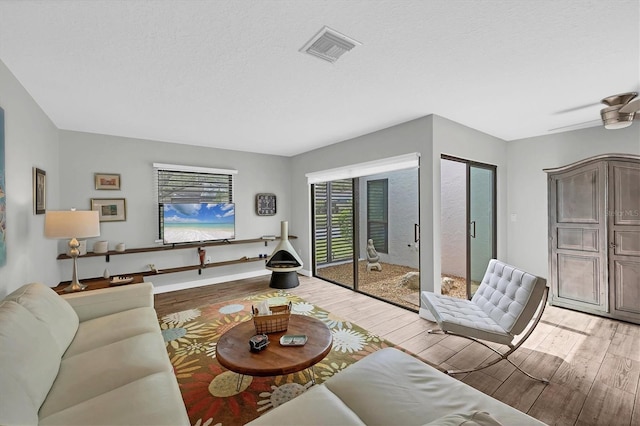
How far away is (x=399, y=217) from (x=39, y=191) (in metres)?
4.86

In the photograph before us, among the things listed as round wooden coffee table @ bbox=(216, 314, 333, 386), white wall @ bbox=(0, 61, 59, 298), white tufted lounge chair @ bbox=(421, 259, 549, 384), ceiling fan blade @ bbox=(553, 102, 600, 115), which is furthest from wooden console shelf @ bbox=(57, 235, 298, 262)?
ceiling fan blade @ bbox=(553, 102, 600, 115)

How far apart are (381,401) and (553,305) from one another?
3.84 m

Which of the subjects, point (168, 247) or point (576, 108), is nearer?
point (576, 108)

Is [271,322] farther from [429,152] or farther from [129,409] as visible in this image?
[429,152]

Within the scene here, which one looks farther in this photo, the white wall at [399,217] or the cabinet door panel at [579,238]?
the white wall at [399,217]

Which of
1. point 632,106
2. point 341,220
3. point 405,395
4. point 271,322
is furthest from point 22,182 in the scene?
point 632,106

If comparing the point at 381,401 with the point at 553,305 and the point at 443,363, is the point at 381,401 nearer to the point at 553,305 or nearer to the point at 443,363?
the point at 443,363

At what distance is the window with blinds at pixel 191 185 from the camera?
443cm

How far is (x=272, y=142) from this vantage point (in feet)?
15.0

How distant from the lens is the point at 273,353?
1.87 meters

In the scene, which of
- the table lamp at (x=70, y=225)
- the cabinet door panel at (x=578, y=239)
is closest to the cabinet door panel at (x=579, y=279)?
the cabinet door panel at (x=578, y=239)

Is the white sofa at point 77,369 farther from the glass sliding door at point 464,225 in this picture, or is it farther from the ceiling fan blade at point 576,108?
the ceiling fan blade at point 576,108

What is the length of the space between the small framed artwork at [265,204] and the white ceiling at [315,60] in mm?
2084

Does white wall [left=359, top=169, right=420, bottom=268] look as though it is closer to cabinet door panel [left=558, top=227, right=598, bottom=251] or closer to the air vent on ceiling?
cabinet door panel [left=558, top=227, right=598, bottom=251]
